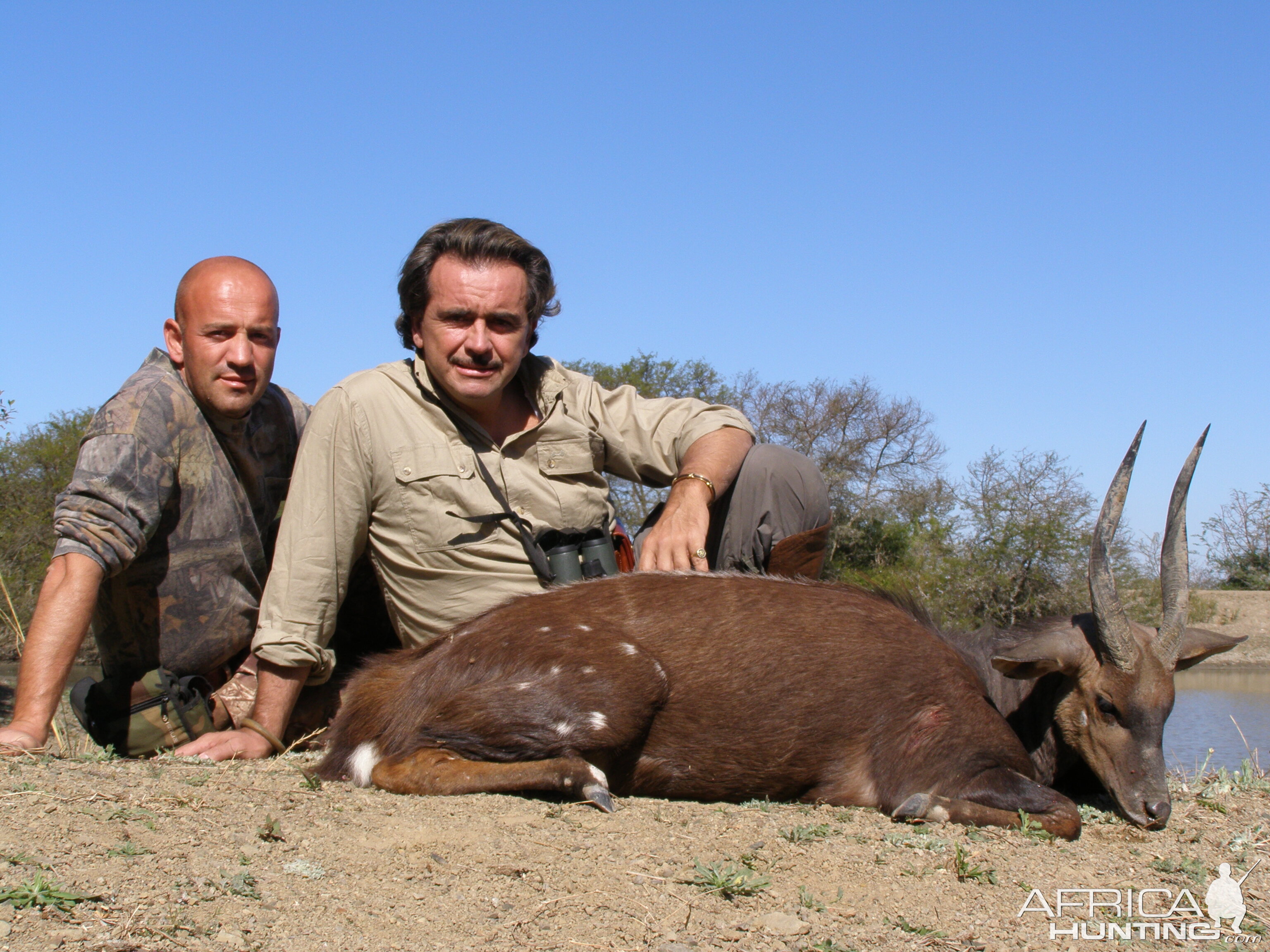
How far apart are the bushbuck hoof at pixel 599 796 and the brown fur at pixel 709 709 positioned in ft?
0.57

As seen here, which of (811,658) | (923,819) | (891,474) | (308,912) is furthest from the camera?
(891,474)

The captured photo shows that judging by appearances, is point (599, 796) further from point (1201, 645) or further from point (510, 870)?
point (1201, 645)

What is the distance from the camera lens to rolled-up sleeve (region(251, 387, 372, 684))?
432 centimetres

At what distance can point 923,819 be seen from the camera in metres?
3.52

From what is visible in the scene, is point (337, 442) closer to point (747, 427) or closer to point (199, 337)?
point (199, 337)

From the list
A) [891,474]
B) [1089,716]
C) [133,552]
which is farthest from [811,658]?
[891,474]

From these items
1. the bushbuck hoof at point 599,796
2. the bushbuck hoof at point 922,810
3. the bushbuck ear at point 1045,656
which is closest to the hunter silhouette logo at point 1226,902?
the bushbuck hoof at point 922,810

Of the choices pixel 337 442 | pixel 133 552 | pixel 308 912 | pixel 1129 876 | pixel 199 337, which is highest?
pixel 199 337

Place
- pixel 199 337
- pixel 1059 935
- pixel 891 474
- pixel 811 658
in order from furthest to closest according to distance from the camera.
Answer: pixel 891 474
pixel 199 337
pixel 811 658
pixel 1059 935

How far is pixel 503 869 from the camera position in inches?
104

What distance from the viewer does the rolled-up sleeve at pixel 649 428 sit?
205 inches

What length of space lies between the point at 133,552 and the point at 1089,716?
3.70m

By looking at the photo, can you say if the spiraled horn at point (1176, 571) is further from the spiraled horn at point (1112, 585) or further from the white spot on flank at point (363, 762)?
the white spot on flank at point (363, 762)

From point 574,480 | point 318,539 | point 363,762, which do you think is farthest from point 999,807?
point 318,539
